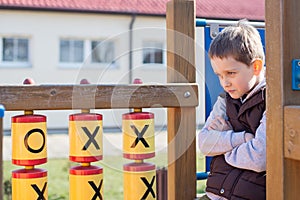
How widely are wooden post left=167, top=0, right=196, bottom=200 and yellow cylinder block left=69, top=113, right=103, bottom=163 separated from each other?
1.37 feet

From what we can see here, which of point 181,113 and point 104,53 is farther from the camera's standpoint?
point 104,53

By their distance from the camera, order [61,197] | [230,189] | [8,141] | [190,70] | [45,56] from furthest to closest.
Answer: [45,56]
[8,141]
[61,197]
[190,70]
[230,189]

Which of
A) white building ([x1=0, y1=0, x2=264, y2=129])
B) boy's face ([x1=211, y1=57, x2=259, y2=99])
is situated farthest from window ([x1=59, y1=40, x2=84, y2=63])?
boy's face ([x1=211, y1=57, x2=259, y2=99])

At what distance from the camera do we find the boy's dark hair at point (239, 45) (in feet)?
7.22

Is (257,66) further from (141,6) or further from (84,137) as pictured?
(141,6)

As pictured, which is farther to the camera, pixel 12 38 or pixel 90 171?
pixel 12 38

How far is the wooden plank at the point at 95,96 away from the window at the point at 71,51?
1460 centimetres

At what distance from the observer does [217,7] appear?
19062mm

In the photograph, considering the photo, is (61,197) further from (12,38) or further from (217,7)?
(217,7)

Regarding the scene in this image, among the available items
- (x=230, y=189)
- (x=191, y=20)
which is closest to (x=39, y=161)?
(x=230, y=189)

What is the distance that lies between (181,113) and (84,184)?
0.60m

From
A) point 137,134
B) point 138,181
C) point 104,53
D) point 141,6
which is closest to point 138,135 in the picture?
point 137,134

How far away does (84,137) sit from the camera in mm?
2455

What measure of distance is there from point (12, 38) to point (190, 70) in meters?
14.7
